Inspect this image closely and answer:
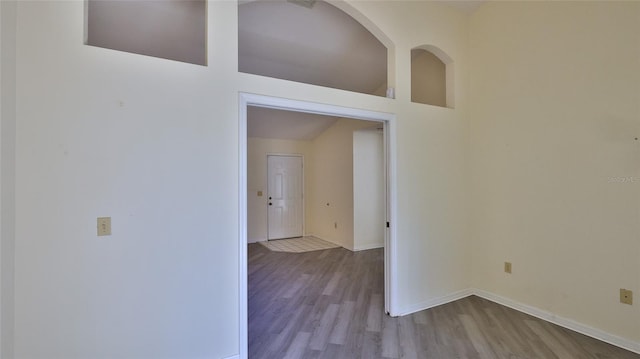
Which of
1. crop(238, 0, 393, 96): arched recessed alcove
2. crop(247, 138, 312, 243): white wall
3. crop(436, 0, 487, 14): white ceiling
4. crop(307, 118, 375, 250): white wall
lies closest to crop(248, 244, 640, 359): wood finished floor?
crop(307, 118, 375, 250): white wall

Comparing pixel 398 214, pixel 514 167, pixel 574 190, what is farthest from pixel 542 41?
pixel 398 214

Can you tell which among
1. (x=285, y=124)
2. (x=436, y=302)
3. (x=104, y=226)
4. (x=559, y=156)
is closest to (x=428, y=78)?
(x=559, y=156)

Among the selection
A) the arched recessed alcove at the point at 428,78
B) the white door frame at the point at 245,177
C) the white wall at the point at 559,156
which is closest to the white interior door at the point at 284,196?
the arched recessed alcove at the point at 428,78

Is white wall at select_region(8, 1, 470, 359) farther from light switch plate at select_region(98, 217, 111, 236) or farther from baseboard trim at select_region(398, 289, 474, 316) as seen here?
baseboard trim at select_region(398, 289, 474, 316)

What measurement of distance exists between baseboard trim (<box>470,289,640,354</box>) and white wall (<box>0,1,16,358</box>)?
4.14 meters

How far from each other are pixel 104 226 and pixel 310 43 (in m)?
3.27

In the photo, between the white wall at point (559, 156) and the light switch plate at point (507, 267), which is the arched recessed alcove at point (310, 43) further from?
the light switch plate at point (507, 267)

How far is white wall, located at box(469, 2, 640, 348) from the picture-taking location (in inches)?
95.1

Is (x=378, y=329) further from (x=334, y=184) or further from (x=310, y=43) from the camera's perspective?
(x=334, y=184)

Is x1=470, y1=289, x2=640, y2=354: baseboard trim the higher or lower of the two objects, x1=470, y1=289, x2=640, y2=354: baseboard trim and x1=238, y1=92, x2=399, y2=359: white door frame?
the lower

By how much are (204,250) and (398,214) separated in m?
1.91

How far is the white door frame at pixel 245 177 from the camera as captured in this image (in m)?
2.21

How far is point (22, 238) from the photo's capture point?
5.27ft

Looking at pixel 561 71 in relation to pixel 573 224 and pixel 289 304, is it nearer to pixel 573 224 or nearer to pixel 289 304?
pixel 573 224
